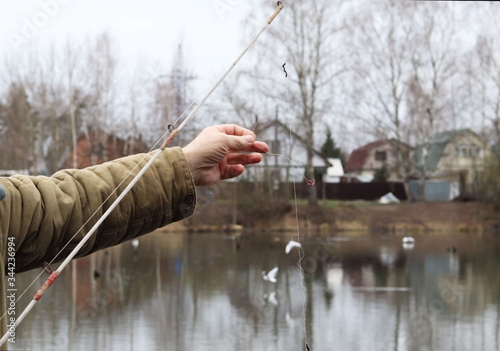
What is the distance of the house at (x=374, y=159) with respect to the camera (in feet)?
141

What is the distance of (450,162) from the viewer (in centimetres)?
4328

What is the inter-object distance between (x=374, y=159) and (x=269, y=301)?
30.9m

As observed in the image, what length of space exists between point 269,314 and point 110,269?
8.06 meters

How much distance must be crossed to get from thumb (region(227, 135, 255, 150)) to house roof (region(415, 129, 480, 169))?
4049cm

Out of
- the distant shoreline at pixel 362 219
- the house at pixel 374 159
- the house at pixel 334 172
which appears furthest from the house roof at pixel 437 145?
the distant shoreline at pixel 362 219

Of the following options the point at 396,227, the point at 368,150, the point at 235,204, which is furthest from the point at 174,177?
the point at 368,150

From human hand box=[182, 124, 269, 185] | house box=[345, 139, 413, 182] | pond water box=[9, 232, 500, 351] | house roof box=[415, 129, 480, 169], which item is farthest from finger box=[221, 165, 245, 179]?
house box=[345, 139, 413, 182]

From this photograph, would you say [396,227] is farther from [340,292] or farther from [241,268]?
[340,292]

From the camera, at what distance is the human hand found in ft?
6.17

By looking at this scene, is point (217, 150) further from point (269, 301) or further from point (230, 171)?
point (269, 301)

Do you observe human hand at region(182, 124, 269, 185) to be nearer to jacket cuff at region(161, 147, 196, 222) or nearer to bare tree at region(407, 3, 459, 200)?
jacket cuff at region(161, 147, 196, 222)

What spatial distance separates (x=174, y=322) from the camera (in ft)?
44.2

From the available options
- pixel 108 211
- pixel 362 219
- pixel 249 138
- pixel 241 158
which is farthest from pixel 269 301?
pixel 362 219

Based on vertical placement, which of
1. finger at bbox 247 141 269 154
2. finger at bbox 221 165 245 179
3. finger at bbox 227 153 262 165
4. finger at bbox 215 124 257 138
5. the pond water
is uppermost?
finger at bbox 215 124 257 138
